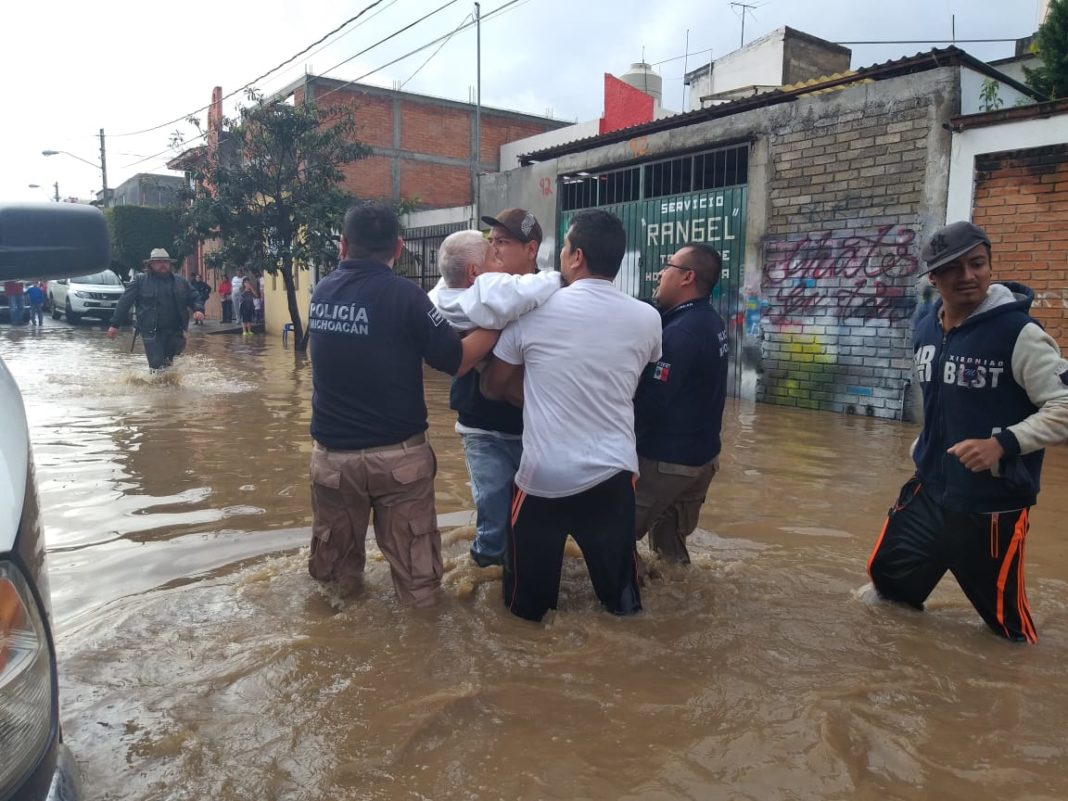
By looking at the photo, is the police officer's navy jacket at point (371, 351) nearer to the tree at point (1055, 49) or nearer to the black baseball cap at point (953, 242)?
the black baseball cap at point (953, 242)

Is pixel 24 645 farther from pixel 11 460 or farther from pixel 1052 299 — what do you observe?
pixel 1052 299

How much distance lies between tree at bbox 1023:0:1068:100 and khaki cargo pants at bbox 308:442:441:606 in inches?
420

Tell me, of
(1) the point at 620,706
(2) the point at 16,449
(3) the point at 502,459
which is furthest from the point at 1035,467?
(2) the point at 16,449

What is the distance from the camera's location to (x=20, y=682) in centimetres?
141

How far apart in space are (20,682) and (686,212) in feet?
35.9

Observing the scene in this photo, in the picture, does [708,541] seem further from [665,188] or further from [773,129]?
[665,188]

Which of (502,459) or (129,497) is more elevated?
(502,459)

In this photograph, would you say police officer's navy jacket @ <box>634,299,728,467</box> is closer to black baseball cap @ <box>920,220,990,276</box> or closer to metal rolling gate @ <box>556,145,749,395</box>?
black baseball cap @ <box>920,220,990,276</box>

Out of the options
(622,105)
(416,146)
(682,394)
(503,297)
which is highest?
(622,105)

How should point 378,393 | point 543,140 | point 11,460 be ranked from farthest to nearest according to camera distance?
point 543,140 → point 378,393 → point 11,460


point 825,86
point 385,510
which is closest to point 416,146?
point 825,86

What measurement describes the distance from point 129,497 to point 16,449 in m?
4.31

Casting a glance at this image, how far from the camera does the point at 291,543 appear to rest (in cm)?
467

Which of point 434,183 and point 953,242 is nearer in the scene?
point 953,242
